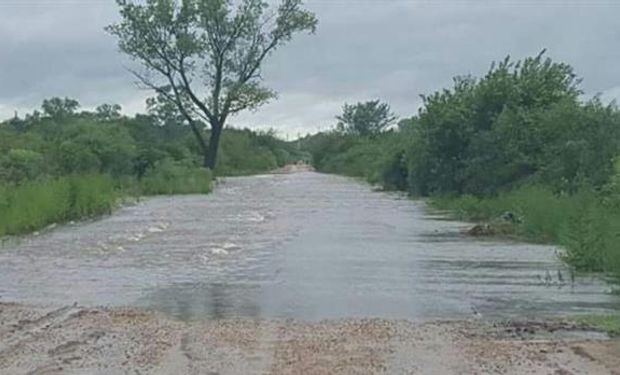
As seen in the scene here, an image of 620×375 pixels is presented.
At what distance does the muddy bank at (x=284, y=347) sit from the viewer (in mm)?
10719

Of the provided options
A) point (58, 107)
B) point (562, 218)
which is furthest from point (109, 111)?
point (562, 218)

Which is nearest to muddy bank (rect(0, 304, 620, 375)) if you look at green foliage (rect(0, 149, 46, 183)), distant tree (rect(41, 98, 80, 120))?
green foliage (rect(0, 149, 46, 183))

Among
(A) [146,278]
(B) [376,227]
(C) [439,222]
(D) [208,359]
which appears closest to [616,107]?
(C) [439,222]

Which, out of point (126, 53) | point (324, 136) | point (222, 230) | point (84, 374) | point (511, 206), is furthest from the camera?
point (324, 136)

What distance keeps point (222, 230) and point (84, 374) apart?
2212 cm

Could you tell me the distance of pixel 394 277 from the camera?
19.4m

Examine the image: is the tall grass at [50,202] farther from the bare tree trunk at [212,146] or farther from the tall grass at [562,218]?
the bare tree trunk at [212,146]

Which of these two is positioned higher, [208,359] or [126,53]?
[126,53]

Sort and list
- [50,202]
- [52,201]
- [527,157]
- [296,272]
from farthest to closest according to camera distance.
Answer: [527,157]
[52,201]
[50,202]
[296,272]

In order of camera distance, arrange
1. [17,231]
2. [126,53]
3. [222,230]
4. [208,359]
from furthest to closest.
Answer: [126,53] → [222,230] → [17,231] → [208,359]

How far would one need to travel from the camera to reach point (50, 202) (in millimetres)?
34500

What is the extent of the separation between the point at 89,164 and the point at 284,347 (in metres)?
48.8

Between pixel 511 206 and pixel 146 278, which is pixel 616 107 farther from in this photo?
pixel 146 278

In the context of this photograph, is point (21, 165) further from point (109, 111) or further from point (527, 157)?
point (109, 111)
